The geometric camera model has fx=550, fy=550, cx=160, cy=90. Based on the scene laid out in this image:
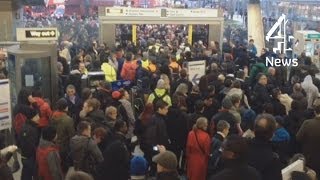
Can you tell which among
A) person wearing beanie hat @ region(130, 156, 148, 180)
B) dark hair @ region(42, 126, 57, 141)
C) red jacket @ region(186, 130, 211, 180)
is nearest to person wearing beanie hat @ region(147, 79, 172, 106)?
red jacket @ region(186, 130, 211, 180)

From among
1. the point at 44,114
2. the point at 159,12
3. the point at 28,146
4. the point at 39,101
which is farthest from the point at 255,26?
the point at 28,146

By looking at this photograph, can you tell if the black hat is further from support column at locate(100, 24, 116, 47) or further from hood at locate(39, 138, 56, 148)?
support column at locate(100, 24, 116, 47)

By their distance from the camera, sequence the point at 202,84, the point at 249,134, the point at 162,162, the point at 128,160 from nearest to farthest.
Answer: the point at 162,162, the point at 128,160, the point at 249,134, the point at 202,84

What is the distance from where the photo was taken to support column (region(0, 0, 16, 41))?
17.7 meters

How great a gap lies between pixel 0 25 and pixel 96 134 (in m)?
11.8

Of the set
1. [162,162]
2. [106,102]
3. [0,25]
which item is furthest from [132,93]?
[0,25]

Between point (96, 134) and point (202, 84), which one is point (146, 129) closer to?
point (96, 134)

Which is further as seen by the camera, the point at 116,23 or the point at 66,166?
the point at 116,23

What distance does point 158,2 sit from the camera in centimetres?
4050

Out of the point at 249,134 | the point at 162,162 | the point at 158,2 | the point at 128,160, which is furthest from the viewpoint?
the point at 158,2

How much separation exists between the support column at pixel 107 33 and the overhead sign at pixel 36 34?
690 centimetres

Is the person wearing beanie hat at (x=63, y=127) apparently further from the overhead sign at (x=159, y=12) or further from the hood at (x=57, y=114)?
the overhead sign at (x=159, y=12)

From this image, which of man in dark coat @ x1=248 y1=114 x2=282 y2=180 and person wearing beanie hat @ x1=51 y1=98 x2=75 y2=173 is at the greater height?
man in dark coat @ x1=248 y1=114 x2=282 y2=180

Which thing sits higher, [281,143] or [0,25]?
[0,25]
